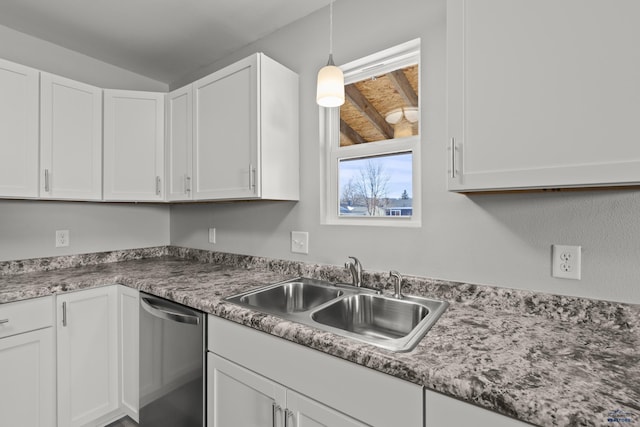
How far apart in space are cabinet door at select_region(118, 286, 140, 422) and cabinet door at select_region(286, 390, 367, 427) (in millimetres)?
1109

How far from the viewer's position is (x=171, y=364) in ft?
4.86

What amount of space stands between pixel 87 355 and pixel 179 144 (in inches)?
53.0

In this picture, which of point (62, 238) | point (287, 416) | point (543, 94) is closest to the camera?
point (543, 94)

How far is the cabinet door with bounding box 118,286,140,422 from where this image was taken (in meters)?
1.71

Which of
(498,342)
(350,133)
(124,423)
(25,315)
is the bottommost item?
(124,423)

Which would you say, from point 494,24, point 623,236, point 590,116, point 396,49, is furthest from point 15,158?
point 623,236

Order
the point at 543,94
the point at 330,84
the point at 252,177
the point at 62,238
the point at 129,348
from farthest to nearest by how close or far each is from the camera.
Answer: the point at 62,238, the point at 129,348, the point at 252,177, the point at 330,84, the point at 543,94

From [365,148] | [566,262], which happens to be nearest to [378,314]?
[566,262]

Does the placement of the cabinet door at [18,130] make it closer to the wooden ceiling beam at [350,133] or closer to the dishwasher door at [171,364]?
the dishwasher door at [171,364]

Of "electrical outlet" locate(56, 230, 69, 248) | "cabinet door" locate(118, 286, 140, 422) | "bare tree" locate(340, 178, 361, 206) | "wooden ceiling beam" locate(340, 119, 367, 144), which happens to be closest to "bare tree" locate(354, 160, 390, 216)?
"bare tree" locate(340, 178, 361, 206)

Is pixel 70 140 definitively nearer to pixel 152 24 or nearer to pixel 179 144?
pixel 179 144

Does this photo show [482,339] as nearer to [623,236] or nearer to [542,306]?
[542,306]

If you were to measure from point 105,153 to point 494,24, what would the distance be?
2.29m

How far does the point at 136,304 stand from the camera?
66.8 inches
